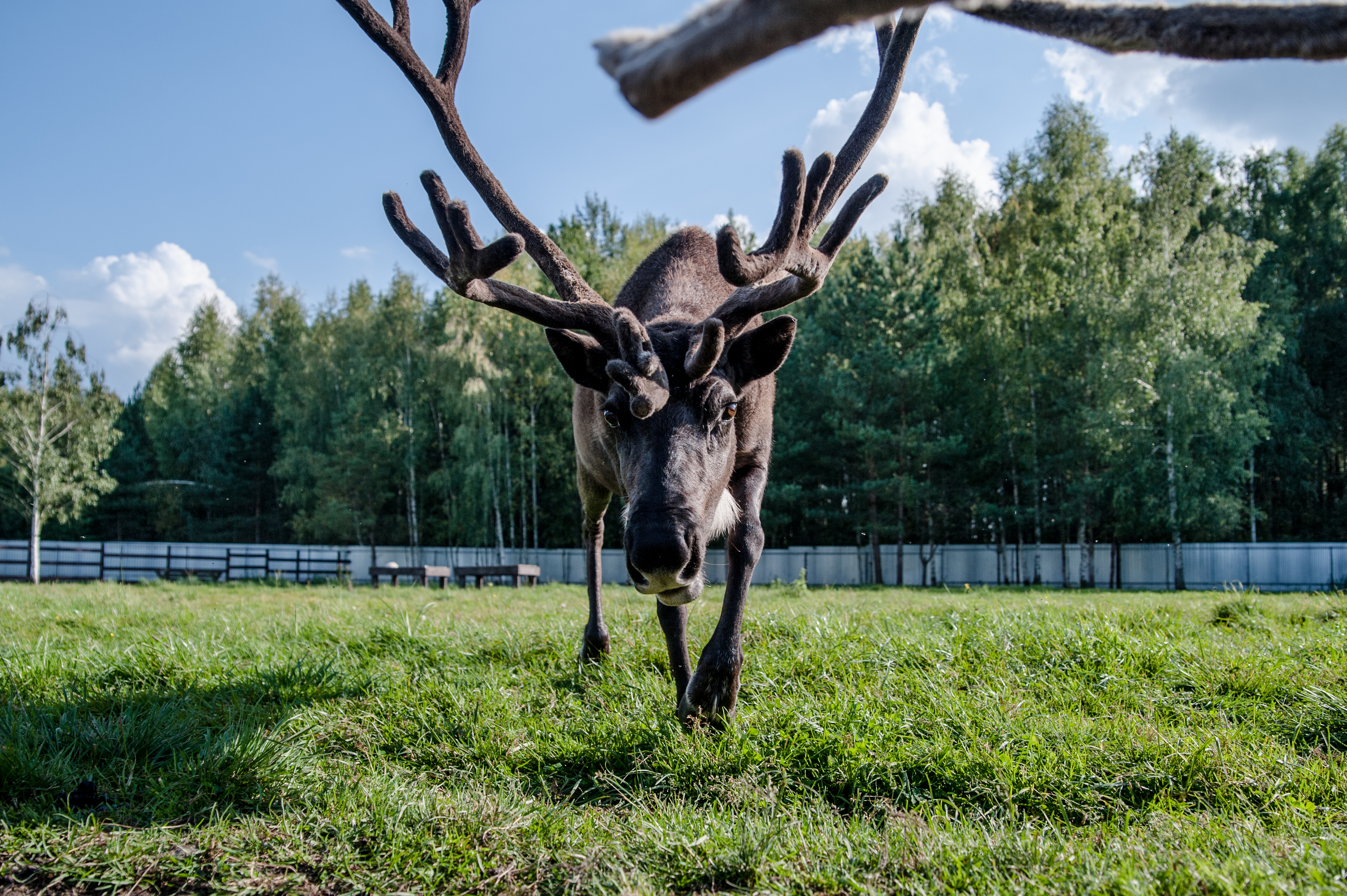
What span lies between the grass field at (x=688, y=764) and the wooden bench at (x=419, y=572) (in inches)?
658

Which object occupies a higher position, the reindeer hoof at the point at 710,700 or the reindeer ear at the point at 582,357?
the reindeer ear at the point at 582,357

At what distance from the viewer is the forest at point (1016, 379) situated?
27.3m

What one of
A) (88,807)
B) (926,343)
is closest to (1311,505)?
(926,343)

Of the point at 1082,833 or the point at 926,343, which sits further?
the point at 926,343

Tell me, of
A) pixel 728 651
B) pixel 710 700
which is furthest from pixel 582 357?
pixel 710 700

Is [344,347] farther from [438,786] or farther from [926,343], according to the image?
[438,786]

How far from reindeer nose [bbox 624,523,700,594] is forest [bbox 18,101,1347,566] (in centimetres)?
2649

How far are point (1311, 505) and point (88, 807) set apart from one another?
143ft

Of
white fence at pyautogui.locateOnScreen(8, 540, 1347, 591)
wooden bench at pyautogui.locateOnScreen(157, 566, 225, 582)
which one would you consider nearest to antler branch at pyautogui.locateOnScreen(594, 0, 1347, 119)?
white fence at pyautogui.locateOnScreen(8, 540, 1347, 591)

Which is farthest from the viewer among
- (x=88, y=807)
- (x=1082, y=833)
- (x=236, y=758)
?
(x=236, y=758)

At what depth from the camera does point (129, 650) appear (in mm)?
5109

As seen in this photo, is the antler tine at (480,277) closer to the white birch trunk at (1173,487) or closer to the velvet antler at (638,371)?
the velvet antler at (638,371)

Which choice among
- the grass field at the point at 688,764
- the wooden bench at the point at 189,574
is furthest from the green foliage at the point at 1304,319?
the wooden bench at the point at 189,574

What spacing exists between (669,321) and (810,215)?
967 millimetres
